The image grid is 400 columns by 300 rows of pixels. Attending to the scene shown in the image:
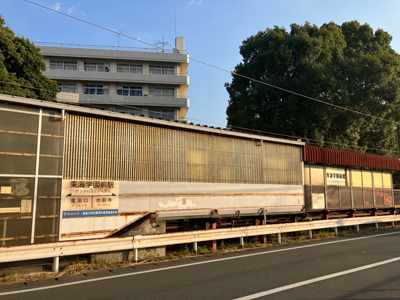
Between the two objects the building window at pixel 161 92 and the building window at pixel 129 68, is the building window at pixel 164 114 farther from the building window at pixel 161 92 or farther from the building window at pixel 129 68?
the building window at pixel 129 68

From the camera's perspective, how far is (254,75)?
31.5m

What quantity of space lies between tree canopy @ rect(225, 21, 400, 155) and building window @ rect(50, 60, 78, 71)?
24.2 m

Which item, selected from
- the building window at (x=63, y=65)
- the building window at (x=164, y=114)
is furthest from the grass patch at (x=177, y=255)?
the building window at (x=63, y=65)

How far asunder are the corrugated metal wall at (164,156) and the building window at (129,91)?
33.1 meters

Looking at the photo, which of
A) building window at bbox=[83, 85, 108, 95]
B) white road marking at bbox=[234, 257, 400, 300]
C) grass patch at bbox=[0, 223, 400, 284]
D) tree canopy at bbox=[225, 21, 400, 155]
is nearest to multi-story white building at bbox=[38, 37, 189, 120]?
building window at bbox=[83, 85, 108, 95]

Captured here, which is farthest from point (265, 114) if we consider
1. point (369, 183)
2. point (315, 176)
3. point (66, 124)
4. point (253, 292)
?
point (253, 292)

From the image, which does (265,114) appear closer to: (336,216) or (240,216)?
(336,216)

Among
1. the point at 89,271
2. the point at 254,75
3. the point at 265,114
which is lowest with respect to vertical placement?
the point at 89,271

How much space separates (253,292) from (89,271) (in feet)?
14.1

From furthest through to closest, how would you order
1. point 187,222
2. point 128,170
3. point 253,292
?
point 187,222
point 128,170
point 253,292

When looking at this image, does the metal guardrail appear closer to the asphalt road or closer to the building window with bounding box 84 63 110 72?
the asphalt road

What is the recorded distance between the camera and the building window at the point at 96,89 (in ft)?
146

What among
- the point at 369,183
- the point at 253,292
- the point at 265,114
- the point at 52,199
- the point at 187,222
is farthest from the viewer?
the point at 265,114

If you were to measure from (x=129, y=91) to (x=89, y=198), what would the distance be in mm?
37265
